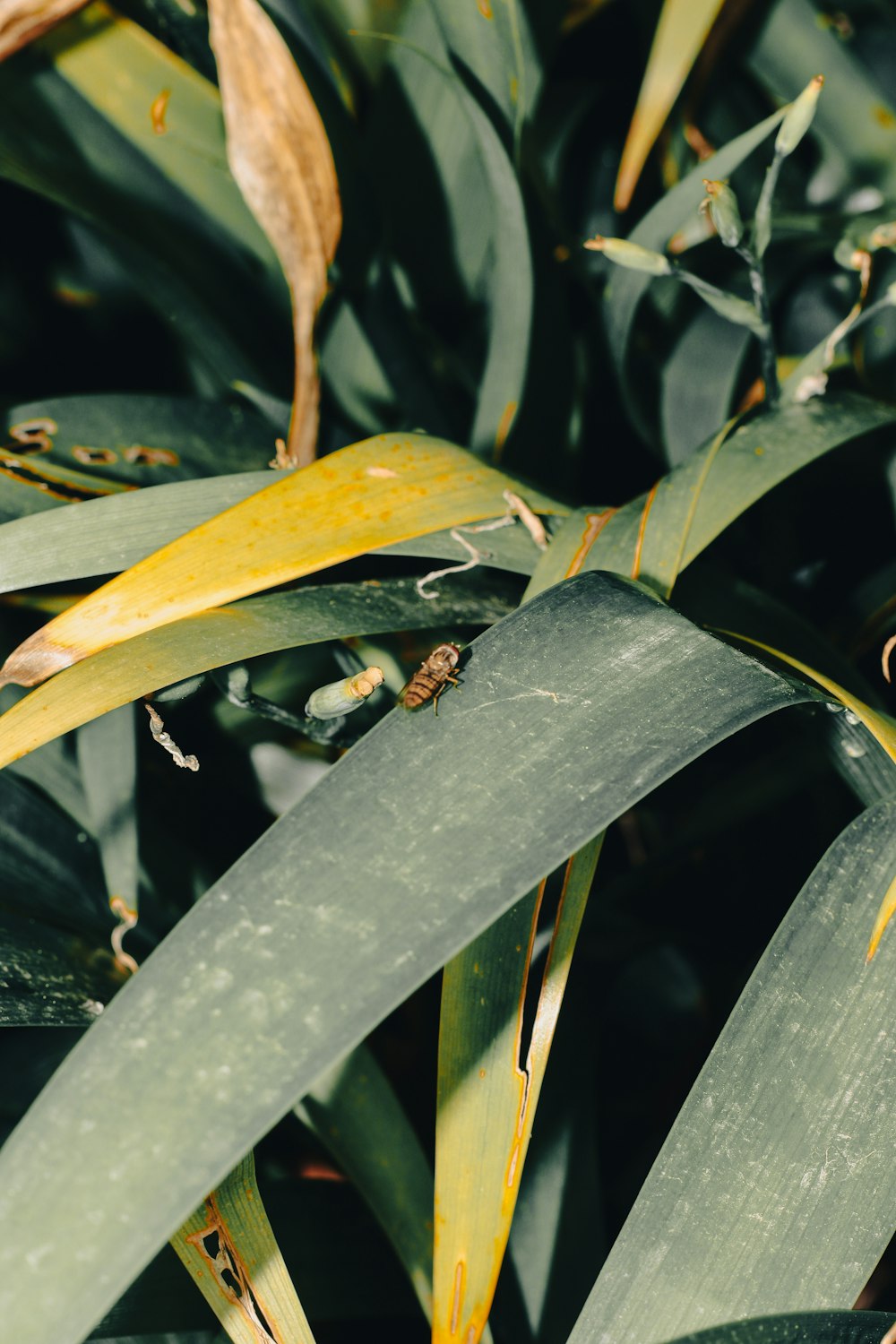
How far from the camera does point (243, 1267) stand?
422mm

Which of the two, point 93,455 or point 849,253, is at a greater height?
point 93,455

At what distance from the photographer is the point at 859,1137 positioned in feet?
1.23

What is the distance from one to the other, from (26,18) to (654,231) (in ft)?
1.41

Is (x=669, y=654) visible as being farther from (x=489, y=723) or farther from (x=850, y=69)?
(x=850, y=69)

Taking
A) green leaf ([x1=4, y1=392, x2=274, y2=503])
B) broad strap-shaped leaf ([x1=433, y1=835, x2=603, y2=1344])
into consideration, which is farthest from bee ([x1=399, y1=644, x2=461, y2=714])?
green leaf ([x1=4, y1=392, x2=274, y2=503])

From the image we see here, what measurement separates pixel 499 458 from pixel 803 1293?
1.77 ft

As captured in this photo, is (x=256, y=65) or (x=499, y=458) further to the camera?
(x=499, y=458)

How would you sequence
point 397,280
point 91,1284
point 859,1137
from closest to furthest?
point 91,1284
point 859,1137
point 397,280

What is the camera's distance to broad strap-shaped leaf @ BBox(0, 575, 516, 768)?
40cm

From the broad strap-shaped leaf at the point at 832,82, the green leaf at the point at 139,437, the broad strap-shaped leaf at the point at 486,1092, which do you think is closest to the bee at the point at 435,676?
the broad strap-shaped leaf at the point at 486,1092

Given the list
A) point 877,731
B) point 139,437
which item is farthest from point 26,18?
point 877,731

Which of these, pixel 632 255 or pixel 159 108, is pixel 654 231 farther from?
pixel 159 108

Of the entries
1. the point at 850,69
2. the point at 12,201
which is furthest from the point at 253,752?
the point at 850,69

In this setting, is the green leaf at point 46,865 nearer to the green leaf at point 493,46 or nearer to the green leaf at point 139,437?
the green leaf at point 139,437
